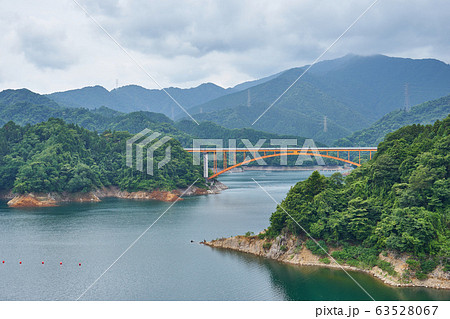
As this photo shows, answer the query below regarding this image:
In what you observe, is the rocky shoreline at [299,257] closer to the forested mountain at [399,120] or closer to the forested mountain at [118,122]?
the forested mountain at [118,122]

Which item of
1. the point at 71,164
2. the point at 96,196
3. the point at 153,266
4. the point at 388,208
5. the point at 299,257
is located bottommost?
the point at 153,266

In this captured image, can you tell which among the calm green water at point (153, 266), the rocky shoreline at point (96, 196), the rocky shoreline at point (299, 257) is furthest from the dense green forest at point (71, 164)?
the rocky shoreline at point (299, 257)

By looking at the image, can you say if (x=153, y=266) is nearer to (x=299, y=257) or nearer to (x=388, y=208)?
(x=299, y=257)

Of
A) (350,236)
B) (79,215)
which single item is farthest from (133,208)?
(350,236)

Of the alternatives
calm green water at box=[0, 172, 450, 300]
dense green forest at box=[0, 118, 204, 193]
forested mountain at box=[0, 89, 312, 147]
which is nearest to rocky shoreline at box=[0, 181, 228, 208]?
dense green forest at box=[0, 118, 204, 193]

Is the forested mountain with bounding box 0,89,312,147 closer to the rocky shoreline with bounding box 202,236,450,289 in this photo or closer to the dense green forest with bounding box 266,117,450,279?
the rocky shoreline with bounding box 202,236,450,289

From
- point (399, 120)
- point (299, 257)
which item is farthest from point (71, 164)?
point (399, 120)
